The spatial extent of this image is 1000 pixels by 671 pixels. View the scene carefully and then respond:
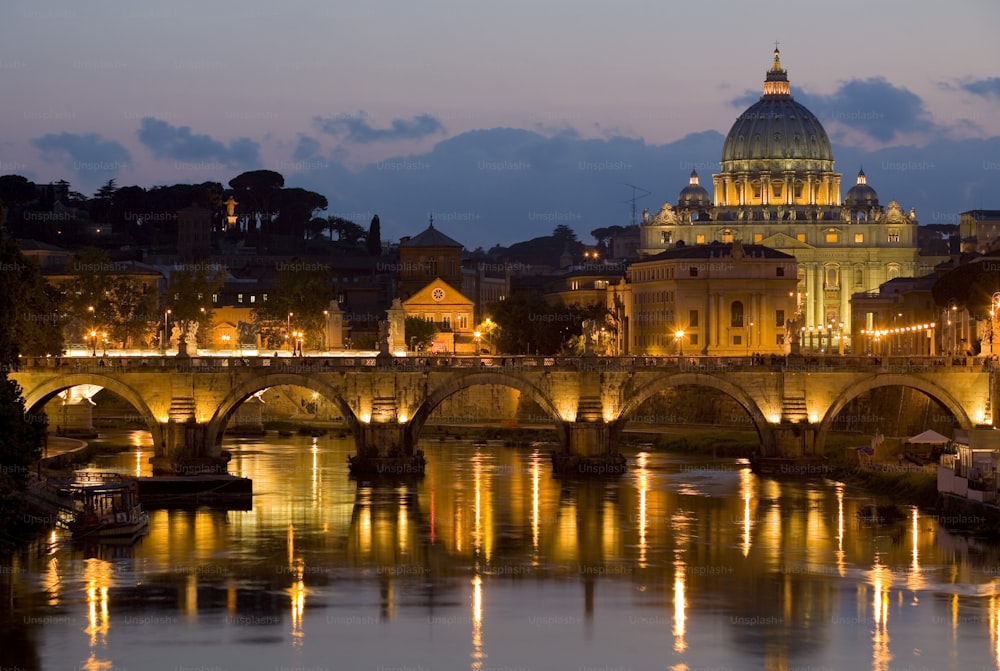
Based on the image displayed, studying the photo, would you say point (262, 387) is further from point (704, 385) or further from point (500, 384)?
point (704, 385)

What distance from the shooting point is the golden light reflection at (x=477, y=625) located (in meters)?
49.8

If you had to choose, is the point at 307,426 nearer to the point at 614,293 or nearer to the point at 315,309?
the point at 315,309

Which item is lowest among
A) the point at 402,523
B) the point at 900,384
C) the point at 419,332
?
the point at 402,523

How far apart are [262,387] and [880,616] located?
1661 inches

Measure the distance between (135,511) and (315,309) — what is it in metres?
72.5

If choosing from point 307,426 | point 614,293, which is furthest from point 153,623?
point 614,293

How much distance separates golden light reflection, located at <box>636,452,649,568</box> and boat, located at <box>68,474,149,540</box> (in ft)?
57.9

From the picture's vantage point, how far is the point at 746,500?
265 ft

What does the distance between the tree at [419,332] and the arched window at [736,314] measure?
86.9 feet

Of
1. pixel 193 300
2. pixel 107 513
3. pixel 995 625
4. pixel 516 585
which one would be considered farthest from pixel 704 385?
pixel 193 300

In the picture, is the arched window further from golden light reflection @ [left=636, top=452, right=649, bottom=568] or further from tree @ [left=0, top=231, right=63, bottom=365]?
tree @ [left=0, top=231, right=63, bottom=365]

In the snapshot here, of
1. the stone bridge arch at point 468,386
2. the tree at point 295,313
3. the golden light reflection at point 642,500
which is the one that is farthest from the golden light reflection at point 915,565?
the tree at point 295,313

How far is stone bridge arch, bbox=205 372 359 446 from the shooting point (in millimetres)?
89750

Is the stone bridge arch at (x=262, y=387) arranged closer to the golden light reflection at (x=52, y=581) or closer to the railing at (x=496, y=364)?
the railing at (x=496, y=364)
